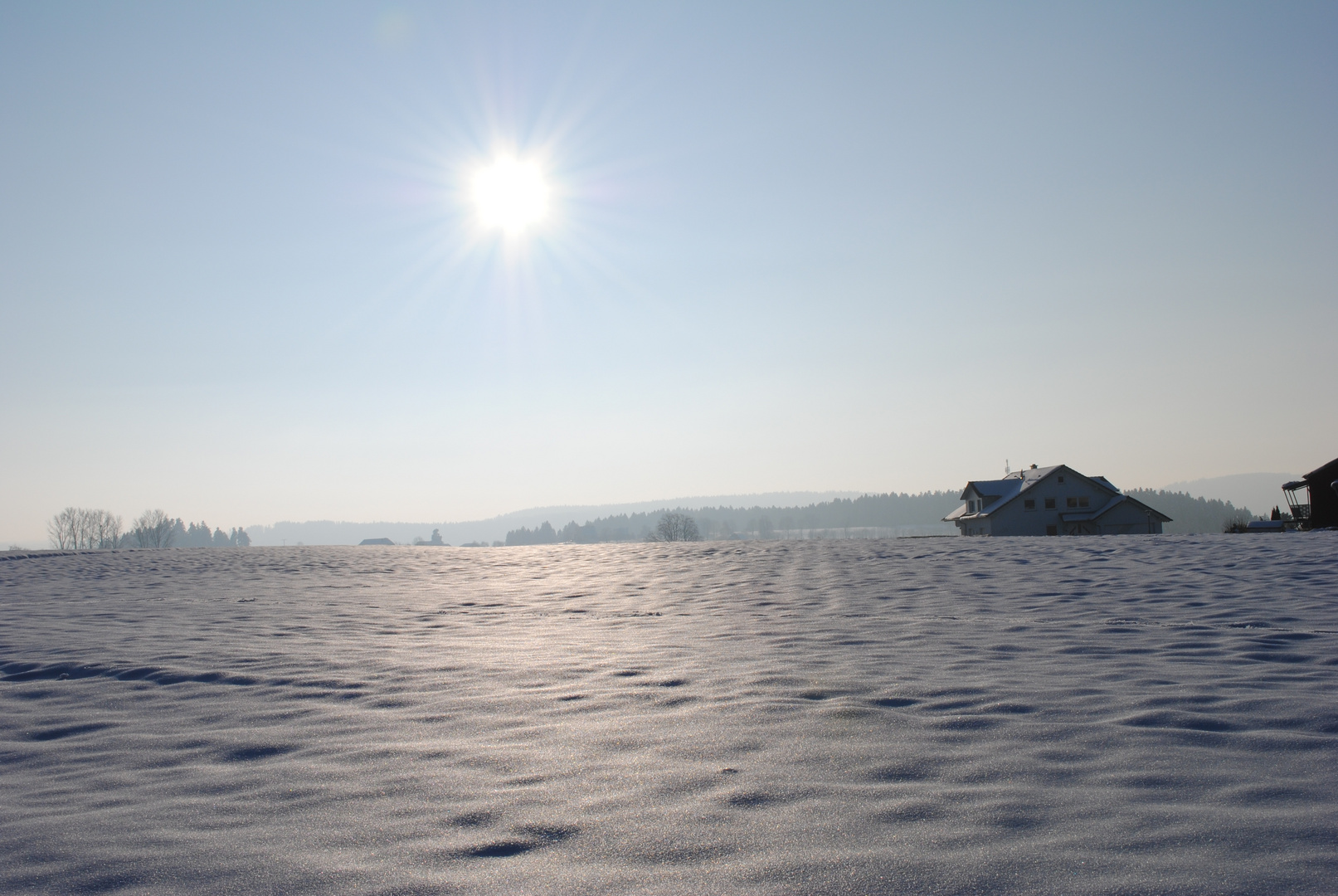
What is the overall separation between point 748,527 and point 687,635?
189 meters

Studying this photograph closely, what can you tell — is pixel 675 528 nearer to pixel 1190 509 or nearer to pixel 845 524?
pixel 1190 509

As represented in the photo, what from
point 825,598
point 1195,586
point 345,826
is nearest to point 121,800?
point 345,826

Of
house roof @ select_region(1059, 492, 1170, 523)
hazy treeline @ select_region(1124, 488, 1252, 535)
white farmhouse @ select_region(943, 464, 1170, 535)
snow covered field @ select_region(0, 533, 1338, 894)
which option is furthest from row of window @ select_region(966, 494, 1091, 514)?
hazy treeline @ select_region(1124, 488, 1252, 535)

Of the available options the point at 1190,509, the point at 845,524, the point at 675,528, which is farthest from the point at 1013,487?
the point at 845,524

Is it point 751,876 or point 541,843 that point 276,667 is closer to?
point 541,843

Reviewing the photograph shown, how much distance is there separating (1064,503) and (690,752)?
5039 cm

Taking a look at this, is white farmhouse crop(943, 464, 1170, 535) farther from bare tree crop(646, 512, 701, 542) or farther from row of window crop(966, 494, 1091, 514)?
bare tree crop(646, 512, 701, 542)

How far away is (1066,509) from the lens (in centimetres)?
4669

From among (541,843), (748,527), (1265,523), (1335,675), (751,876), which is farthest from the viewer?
(748,527)

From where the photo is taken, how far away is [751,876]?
221 cm

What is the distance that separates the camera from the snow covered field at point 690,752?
91.2 inches

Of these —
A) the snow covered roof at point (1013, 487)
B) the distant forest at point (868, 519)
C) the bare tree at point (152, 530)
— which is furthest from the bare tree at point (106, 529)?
the snow covered roof at point (1013, 487)

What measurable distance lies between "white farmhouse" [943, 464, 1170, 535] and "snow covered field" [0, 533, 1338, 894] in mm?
41155

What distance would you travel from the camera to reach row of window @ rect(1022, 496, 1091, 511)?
46344 millimetres
